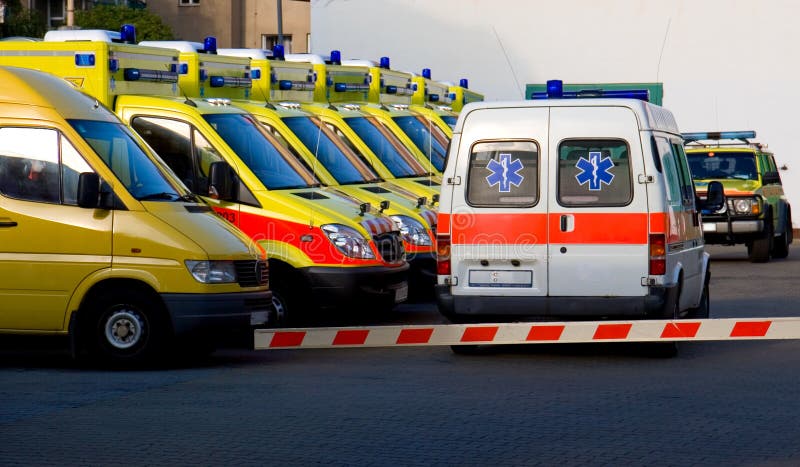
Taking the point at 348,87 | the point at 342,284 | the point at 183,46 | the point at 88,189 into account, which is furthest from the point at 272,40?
the point at 88,189

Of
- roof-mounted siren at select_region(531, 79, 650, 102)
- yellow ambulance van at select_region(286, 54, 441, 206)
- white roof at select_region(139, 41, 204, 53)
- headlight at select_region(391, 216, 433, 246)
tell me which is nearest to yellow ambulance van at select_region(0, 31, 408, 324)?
headlight at select_region(391, 216, 433, 246)

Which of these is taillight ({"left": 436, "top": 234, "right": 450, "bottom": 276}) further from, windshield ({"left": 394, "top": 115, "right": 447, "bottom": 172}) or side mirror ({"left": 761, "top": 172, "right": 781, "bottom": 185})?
side mirror ({"left": 761, "top": 172, "right": 781, "bottom": 185})

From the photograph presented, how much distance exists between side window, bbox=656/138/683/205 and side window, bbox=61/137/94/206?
176 inches

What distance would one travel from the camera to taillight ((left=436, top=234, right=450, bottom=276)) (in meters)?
12.5

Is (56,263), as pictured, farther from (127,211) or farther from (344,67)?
(344,67)

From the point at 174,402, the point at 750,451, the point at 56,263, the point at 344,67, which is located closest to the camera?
the point at 750,451

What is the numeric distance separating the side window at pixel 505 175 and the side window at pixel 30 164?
3246 millimetres

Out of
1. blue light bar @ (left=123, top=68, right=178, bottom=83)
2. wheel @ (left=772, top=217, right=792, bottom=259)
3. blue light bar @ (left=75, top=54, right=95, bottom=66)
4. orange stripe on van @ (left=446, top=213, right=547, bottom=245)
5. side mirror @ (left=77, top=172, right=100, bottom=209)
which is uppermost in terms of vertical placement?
blue light bar @ (left=75, top=54, right=95, bottom=66)

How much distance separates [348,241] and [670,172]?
2952mm

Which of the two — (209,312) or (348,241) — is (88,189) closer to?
(209,312)

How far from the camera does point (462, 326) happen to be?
39.2 ft

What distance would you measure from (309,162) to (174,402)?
6.12m

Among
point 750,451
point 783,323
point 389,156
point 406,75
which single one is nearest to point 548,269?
point 783,323

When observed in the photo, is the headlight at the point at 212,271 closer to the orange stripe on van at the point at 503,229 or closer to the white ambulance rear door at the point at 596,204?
the orange stripe on van at the point at 503,229
